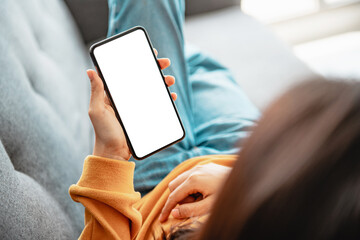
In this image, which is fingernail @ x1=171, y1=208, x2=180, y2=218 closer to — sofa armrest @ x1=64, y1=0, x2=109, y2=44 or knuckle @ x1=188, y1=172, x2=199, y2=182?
knuckle @ x1=188, y1=172, x2=199, y2=182

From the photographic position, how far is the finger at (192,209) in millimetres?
510

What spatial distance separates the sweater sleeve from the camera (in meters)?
0.51

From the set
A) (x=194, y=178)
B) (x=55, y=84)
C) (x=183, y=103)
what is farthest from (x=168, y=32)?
(x=194, y=178)

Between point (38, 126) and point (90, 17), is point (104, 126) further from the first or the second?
point (90, 17)

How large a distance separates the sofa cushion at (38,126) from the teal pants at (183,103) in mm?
160

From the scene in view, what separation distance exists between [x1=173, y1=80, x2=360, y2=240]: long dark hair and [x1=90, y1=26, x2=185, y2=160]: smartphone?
33 centimetres

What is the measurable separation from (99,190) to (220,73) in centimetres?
52

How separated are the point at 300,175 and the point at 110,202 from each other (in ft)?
1.11

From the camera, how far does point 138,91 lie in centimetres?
60

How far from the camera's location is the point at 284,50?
40.9 inches

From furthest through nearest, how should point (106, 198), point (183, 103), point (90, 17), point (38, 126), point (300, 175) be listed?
point (90, 17) < point (183, 103) < point (38, 126) < point (106, 198) < point (300, 175)

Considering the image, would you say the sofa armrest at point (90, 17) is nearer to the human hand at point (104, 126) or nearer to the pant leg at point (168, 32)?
the pant leg at point (168, 32)

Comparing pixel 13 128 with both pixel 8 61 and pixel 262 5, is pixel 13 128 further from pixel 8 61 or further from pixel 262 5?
pixel 262 5

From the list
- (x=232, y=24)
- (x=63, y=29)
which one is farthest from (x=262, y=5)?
(x=63, y=29)
